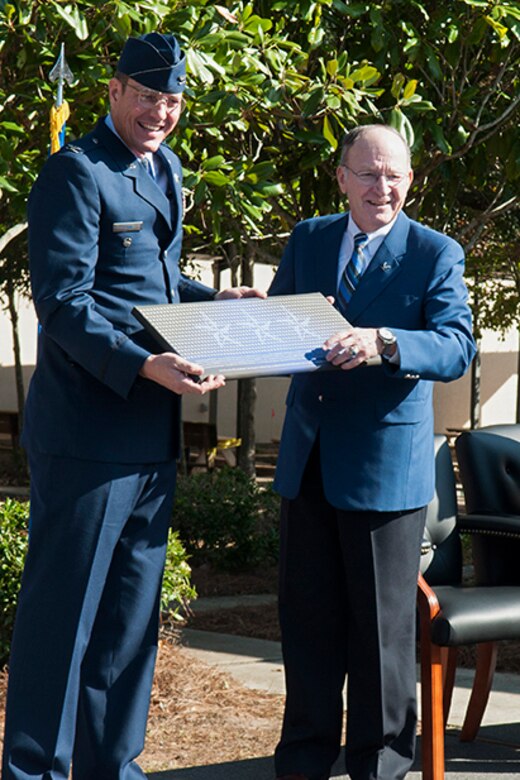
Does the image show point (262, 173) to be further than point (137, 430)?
Yes

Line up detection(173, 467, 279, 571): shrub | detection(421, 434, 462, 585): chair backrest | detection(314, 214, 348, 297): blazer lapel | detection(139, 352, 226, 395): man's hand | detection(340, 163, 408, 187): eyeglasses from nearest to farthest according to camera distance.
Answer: detection(139, 352, 226, 395): man's hand, detection(340, 163, 408, 187): eyeglasses, detection(314, 214, 348, 297): blazer lapel, detection(421, 434, 462, 585): chair backrest, detection(173, 467, 279, 571): shrub

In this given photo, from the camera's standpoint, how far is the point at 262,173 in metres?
6.38

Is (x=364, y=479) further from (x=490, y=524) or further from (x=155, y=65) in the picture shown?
(x=155, y=65)

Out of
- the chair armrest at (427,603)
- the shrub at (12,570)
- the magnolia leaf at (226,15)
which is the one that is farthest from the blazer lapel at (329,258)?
the magnolia leaf at (226,15)

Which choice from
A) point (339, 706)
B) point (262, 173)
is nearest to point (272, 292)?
point (339, 706)

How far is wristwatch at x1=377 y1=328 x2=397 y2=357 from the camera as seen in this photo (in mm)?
3459

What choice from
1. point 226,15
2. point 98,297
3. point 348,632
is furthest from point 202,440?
point 98,297

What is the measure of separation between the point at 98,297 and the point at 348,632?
4.38ft

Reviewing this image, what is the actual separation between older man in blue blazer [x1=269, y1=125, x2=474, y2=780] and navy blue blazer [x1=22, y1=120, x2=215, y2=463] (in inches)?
20.7

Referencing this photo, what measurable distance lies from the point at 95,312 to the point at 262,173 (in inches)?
129

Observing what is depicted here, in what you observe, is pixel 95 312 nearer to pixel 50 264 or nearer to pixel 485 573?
pixel 50 264

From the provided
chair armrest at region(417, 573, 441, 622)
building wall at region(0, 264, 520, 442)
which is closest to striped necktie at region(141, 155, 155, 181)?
chair armrest at region(417, 573, 441, 622)

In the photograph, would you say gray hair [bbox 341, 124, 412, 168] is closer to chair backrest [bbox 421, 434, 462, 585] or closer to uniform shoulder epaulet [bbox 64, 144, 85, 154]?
uniform shoulder epaulet [bbox 64, 144, 85, 154]

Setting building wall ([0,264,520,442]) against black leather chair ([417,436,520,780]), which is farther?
building wall ([0,264,520,442])
